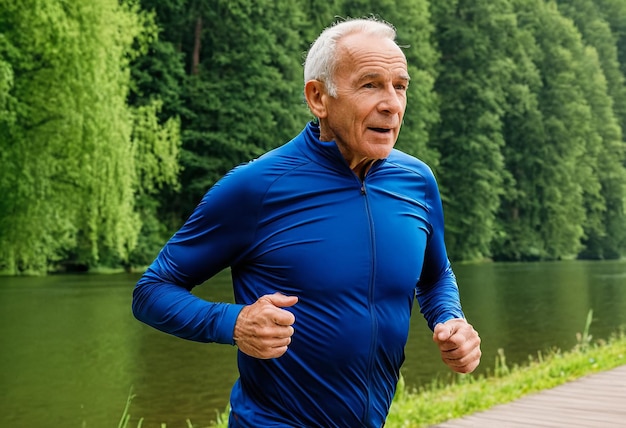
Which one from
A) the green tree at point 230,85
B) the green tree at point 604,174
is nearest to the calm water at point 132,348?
the green tree at point 230,85

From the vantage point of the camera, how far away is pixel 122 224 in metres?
22.1

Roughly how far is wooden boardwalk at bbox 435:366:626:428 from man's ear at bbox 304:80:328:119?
4.11 meters

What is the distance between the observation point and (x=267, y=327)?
183 centimetres

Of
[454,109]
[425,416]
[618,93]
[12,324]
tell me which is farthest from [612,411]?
[618,93]

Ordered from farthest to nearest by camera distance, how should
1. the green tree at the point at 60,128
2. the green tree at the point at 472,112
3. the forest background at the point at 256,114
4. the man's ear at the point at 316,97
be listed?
1. the green tree at the point at 472,112
2. the forest background at the point at 256,114
3. the green tree at the point at 60,128
4. the man's ear at the point at 316,97

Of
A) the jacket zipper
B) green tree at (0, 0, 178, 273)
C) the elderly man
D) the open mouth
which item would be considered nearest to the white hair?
the elderly man

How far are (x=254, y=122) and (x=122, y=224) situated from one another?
13.8 metres

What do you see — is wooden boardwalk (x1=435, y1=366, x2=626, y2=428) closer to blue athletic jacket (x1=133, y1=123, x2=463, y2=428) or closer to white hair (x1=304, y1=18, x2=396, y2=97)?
blue athletic jacket (x1=133, y1=123, x2=463, y2=428)

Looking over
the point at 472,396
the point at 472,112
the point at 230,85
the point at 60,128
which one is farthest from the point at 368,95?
the point at 472,112

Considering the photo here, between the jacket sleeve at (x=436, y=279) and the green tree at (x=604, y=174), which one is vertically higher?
the jacket sleeve at (x=436, y=279)

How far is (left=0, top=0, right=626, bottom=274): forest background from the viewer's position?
20938mm

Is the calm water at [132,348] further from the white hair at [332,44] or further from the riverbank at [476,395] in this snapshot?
the white hair at [332,44]

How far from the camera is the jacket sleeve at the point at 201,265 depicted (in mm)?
1972

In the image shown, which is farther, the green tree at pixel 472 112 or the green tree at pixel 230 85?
the green tree at pixel 472 112
